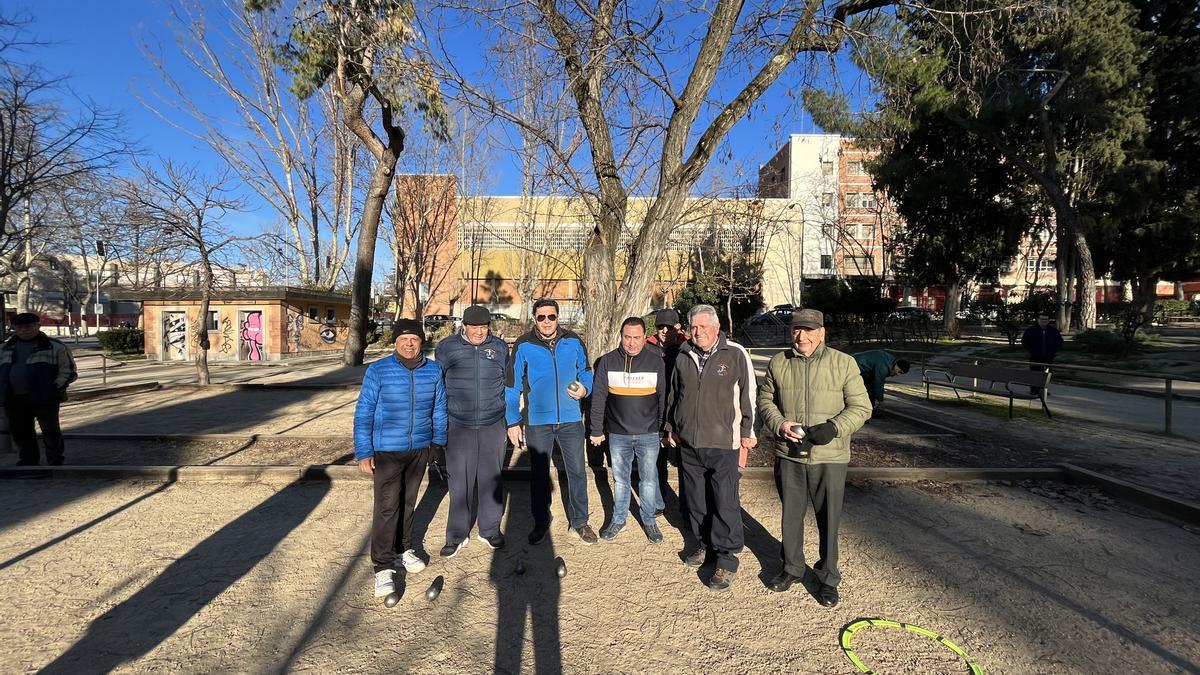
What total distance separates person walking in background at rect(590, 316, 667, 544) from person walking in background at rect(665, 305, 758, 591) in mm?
316

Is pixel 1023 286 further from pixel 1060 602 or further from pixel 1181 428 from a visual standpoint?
pixel 1060 602

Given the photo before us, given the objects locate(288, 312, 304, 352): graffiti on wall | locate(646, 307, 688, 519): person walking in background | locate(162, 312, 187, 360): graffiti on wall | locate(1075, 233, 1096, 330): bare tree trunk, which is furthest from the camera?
locate(288, 312, 304, 352): graffiti on wall

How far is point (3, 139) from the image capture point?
11172 mm

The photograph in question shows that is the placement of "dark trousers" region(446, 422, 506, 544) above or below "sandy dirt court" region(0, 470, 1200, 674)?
above

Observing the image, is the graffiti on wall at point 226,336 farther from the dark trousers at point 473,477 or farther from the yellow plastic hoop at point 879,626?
the yellow plastic hoop at point 879,626

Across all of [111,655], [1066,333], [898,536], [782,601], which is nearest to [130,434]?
[111,655]

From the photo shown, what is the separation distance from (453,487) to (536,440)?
671 millimetres

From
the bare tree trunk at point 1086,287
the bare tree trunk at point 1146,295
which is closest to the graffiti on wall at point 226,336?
the bare tree trunk at point 1086,287

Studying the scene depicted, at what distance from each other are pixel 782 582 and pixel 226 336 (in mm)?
24223

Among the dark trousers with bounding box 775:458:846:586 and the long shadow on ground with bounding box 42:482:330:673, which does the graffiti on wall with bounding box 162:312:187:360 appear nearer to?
the long shadow on ground with bounding box 42:482:330:673

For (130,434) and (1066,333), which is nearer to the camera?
(130,434)

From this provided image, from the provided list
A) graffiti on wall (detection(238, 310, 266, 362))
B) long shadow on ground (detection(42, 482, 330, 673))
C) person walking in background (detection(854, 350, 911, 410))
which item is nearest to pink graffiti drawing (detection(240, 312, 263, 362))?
graffiti on wall (detection(238, 310, 266, 362))

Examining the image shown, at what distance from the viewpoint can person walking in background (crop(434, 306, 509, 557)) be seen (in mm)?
3639

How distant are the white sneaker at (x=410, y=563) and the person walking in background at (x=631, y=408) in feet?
4.49
